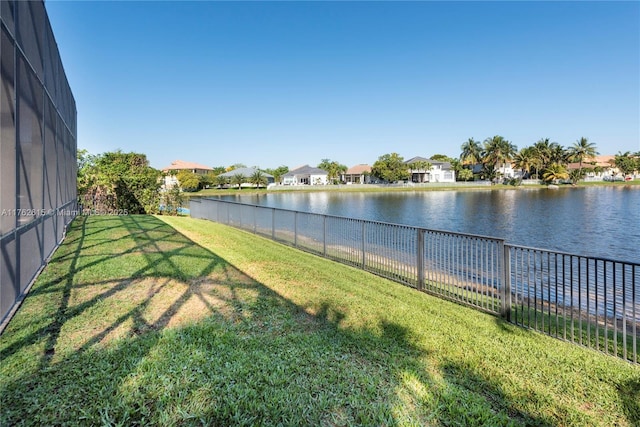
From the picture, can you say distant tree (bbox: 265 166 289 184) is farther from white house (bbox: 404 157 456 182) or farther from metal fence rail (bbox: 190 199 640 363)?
metal fence rail (bbox: 190 199 640 363)

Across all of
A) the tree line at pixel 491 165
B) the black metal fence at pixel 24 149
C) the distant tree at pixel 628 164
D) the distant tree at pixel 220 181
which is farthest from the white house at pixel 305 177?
the black metal fence at pixel 24 149

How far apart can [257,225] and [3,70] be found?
902 cm

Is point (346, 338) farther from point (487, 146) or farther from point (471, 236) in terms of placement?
point (487, 146)

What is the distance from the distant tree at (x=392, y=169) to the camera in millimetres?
78938

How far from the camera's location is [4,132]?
4.04 meters

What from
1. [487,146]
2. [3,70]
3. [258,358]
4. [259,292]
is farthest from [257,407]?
[487,146]

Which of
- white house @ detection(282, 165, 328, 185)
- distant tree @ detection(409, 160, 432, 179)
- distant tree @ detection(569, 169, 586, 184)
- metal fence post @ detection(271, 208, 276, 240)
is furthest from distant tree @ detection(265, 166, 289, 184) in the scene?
metal fence post @ detection(271, 208, 276, 240)

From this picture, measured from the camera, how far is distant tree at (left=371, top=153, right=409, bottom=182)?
78.9 meters

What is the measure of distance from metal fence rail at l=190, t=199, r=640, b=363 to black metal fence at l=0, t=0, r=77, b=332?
5676mm

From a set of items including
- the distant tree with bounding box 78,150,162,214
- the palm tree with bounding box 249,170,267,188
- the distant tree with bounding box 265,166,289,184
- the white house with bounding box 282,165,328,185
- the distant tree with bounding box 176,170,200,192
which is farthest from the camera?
the distant tree with bounding box 265,166,289,184

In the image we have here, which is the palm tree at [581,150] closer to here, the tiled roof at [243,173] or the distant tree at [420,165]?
the distant tree at [420,165]

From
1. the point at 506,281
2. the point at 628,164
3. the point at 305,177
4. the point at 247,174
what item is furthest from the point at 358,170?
the point at 506,281

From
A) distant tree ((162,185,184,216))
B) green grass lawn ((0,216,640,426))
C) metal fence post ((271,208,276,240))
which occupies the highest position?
distant tree ((162,185,184,216))

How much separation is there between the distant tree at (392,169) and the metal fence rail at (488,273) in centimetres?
7114
